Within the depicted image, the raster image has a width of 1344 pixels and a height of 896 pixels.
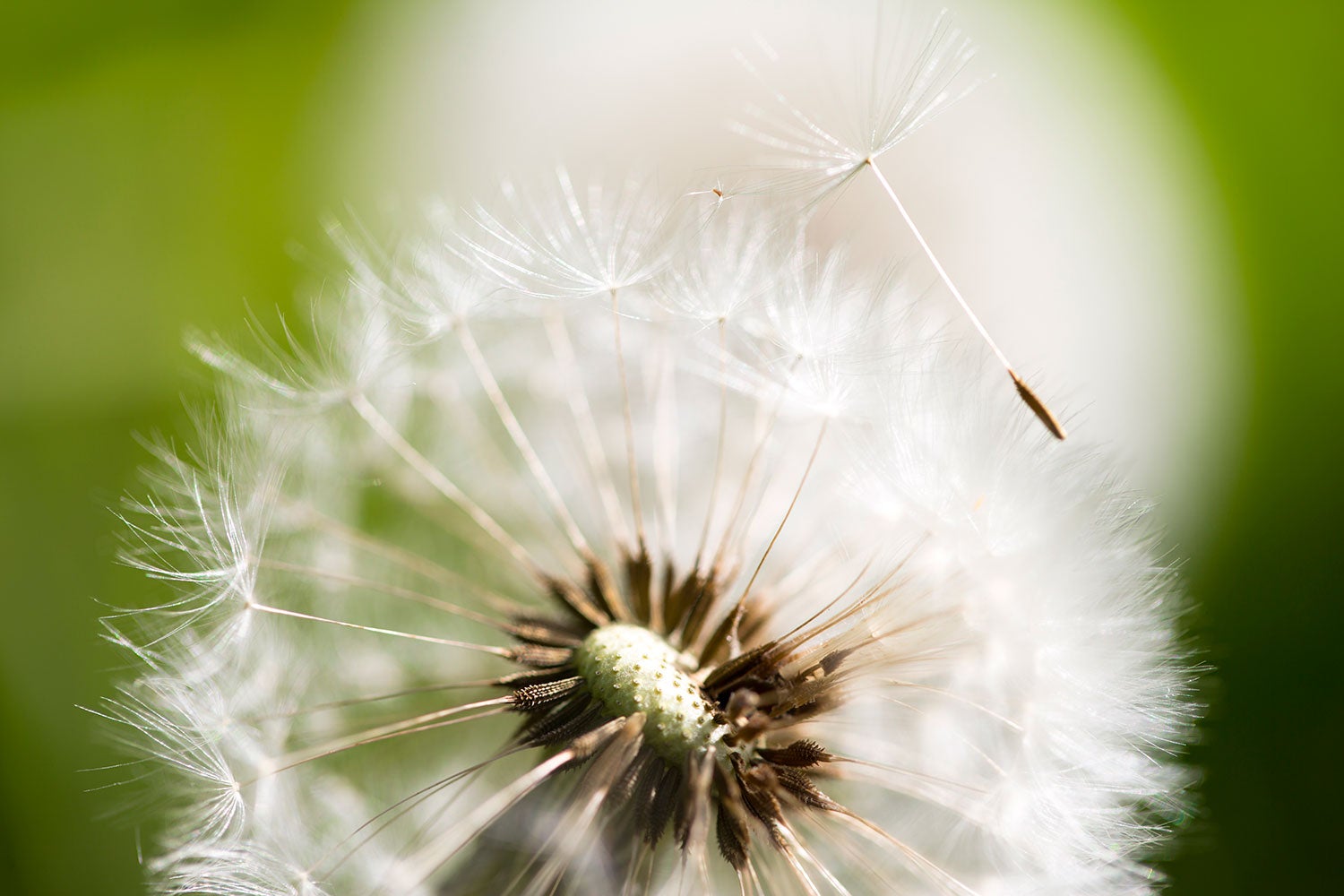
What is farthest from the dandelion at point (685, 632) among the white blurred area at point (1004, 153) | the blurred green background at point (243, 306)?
the white blurred area at point (1004, 153)

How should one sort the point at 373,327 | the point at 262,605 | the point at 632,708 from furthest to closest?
the point at 373,327 → the point at 262,605 → the point at 632,708

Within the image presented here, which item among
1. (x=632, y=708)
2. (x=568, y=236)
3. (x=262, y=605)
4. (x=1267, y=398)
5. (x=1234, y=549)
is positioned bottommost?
(x=1234, y=549)

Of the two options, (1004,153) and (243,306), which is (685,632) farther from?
(1004,153)

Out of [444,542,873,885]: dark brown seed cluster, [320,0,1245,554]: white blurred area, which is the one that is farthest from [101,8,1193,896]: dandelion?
[320,0,1245,554]: white blurred area

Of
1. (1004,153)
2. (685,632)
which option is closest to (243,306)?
(685,632)

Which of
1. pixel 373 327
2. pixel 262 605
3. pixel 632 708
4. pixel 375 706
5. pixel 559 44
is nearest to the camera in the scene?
pixel 632 708

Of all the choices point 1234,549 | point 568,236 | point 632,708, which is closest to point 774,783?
point 632,708

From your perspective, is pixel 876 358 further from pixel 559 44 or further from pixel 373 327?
pixel 559 44

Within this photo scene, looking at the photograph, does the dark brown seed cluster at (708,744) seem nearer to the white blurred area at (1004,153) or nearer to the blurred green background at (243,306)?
the blurred green background at (243,306)
